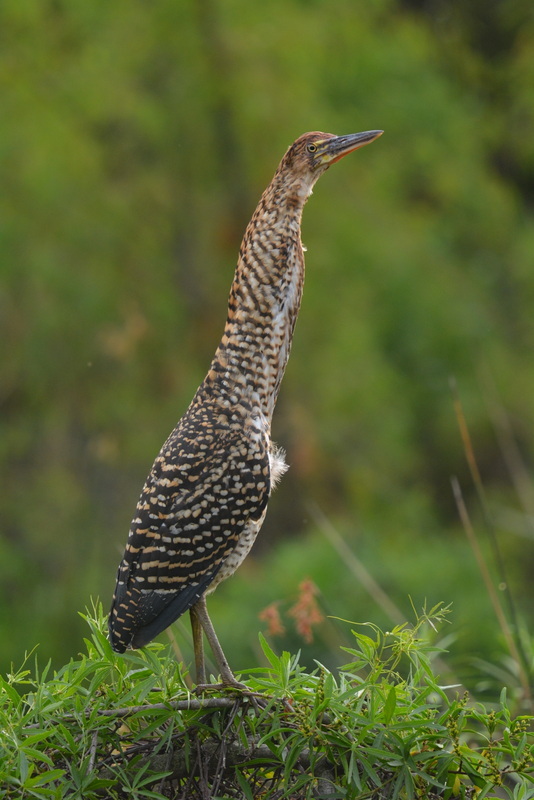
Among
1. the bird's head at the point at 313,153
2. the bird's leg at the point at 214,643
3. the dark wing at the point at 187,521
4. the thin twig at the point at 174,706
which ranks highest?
the bird's head at the point at 313,153

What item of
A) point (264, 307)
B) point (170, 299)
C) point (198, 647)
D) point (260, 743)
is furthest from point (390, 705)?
point (170, 299)

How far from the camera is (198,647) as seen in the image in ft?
11.6

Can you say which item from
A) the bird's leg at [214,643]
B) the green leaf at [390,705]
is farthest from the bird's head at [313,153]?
the green leaf at [390,705]

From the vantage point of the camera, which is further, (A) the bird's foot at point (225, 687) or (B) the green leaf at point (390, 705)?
(A) the bird's foot at point (225, 687)

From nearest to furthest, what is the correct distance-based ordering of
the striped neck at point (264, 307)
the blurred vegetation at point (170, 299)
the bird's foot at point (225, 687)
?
the bird's foot at point (225, 687)
the striped neck at point (264, 307)
the blurred vegetation at point (170, 299)

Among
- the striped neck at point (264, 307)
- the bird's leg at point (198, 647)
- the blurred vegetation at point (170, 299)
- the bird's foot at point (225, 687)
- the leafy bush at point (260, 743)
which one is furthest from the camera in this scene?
the blurred vegetation at point (170, 299)

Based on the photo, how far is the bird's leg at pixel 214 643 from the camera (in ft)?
10.2

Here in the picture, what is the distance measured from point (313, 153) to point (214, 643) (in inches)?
62.5

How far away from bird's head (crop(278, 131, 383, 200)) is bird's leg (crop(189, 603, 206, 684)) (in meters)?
1.42

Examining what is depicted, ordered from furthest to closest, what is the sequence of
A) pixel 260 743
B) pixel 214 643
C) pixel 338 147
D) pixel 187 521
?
pixel 338 147
pixel 187 521
pixel 214 643
pixel 260 743

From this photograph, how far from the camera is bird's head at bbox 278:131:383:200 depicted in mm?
3762

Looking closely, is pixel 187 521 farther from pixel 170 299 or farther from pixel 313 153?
pixel 170 299

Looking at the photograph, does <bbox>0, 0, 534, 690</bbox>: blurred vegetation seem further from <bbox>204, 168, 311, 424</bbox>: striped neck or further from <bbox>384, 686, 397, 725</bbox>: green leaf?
<bbox>384, 686, 397, 725</bbox>: green leaf

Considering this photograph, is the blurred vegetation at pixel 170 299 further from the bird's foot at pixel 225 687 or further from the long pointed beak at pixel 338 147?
the bird's foot at pixel 225 687
